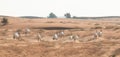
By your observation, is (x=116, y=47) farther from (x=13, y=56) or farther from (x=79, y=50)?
(x=13, y=56)

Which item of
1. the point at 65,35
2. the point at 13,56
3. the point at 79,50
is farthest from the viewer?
the point at 65,35

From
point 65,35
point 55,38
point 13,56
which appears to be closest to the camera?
point 13,56

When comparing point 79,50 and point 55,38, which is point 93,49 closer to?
point 79,50

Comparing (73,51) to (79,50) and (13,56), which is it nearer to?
(79,50)

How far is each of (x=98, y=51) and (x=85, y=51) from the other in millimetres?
1801

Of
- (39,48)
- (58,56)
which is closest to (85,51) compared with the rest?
(58,56)

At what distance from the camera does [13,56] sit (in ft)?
126

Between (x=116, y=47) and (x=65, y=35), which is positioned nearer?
(x=116, y=47)

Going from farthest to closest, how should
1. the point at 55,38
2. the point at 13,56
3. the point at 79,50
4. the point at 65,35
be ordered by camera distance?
the point at 65,35 < the point at 55,38 < the point at 79,50 < the point at 13,56

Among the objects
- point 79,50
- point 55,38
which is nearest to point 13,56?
point 79,50

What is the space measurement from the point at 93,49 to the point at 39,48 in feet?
25.8

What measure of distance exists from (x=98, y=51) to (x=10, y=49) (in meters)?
12.4

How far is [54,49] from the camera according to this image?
1642 inches

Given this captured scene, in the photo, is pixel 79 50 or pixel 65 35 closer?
pixel 79 50
